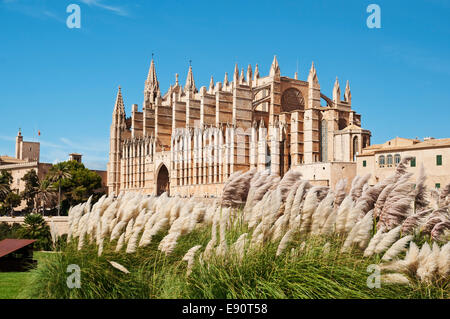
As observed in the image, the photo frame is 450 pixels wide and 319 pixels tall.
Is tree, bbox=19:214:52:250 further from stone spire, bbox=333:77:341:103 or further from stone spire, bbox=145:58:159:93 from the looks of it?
stone spire, bbox=145:58:159:93

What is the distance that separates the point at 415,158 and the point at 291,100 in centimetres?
2072

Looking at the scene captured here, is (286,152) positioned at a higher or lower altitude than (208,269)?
higher

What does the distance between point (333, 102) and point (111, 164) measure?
26370 millimetres

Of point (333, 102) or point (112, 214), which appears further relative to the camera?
point (333, 102)

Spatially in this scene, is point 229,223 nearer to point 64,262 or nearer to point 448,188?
point 64,262

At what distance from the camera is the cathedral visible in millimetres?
39344

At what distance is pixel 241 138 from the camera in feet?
134

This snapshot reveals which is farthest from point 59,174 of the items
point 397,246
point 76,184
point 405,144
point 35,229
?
point 397,246

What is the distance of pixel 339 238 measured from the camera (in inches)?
231

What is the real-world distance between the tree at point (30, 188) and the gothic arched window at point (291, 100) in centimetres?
2522
